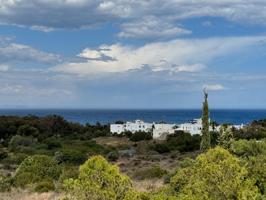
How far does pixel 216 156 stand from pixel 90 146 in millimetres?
48413

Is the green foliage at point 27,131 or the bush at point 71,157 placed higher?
the green foliage at point 27,131

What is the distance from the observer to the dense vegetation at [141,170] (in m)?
8.37

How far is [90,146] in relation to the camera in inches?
2234

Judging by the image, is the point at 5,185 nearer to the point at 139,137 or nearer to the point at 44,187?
the point at 44,187

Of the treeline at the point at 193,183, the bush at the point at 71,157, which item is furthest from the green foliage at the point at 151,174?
the treeline at the point at 193,183

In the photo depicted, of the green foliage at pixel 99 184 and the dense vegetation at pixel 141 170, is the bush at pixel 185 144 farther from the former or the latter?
the green foliage at pixel 99 184

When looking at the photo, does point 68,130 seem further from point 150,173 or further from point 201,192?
point 201,192

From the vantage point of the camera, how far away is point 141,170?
3181 centimetres

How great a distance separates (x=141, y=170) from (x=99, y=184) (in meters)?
23.5

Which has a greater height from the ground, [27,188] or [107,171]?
[107,171]

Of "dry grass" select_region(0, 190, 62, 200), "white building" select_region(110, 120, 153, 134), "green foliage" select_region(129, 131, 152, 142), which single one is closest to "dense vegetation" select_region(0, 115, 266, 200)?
"dry grass" select_region(0, 190, 62, 200)

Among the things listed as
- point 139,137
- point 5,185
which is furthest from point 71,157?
point 139,137

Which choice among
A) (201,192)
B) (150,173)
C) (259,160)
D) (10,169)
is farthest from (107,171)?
(10,169)

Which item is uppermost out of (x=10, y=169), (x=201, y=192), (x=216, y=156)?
(x=216, y=156)
